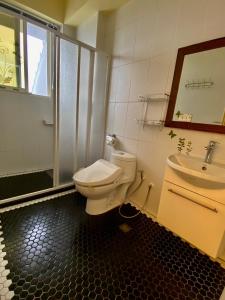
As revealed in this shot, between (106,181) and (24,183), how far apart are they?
133 cm

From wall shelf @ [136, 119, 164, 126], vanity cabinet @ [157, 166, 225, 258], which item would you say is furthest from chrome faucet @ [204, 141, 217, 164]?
wall shelf @ [136, 119, 164, 126]

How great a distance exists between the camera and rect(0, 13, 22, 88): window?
2.12 metres

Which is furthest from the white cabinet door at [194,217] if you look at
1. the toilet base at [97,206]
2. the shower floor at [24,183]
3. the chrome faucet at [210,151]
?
the shower floor at [24,183]

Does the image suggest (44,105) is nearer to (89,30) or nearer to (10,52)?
(10,52)

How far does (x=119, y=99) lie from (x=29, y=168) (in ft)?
5.98

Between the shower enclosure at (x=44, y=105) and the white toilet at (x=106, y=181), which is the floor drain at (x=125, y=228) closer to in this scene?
the white toilet at (x=106, y=181)

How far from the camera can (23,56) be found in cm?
229

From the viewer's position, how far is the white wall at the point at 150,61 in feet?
4.45

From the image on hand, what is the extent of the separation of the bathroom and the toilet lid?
0.02 metres

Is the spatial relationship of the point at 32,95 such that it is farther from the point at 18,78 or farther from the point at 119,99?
the point at 119,99

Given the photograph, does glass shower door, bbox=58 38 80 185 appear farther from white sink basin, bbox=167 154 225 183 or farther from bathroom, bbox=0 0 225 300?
white sink basin, bbox=167 154 225 183

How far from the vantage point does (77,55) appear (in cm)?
188

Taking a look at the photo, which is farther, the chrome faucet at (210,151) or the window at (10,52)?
the window at (10,52)

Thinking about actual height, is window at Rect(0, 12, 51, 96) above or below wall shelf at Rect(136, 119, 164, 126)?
above
